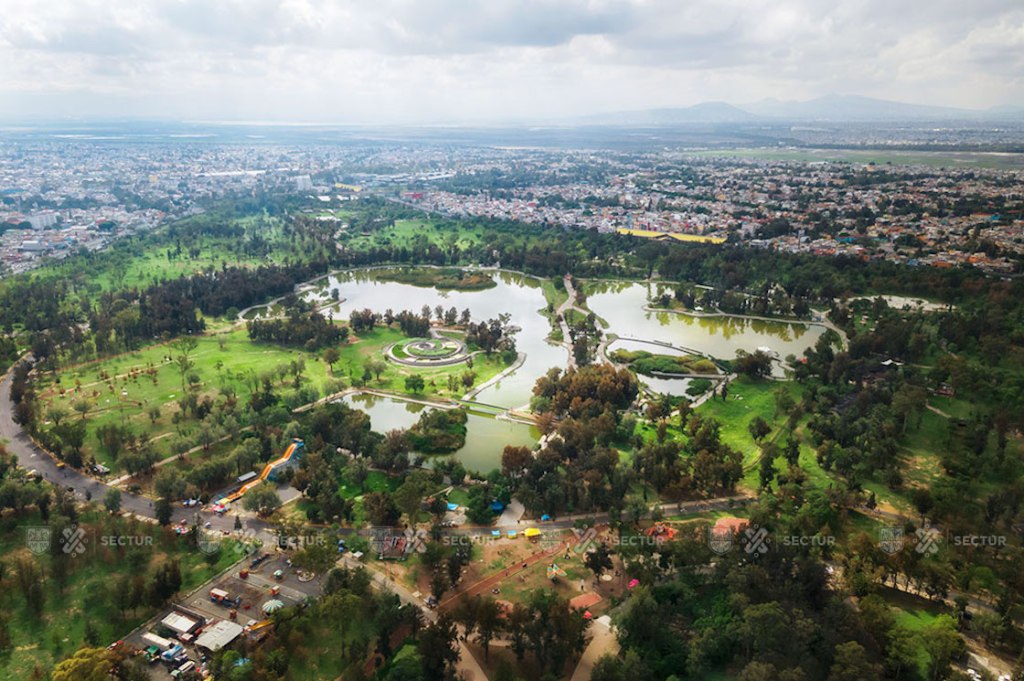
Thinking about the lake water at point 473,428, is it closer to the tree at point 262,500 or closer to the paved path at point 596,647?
the tree at point 262,500

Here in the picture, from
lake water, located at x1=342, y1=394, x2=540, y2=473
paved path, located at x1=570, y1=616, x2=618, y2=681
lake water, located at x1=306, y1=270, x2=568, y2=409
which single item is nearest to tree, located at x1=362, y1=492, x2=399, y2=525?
lake water, located at x1=342, y1=394, x2=540, y2=473

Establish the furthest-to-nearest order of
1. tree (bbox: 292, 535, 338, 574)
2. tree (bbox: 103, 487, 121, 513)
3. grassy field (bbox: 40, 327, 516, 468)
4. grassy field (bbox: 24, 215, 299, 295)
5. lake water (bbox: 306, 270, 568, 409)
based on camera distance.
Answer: grassy field (bbox: 24, 215, 299, 295) → lake water (bbox: 306, 270, 568, 409) → grassy field (bbox: 40, 327, 516, 468) → tree (bbox: 103, 487, 121, 513) → tree (bbox: 292, 535, 338, 574)

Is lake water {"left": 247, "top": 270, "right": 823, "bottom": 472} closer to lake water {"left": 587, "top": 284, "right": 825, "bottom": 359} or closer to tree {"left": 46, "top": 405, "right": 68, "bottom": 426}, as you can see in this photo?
lake water {"left": 587, "top": 284, "right": 825, "bottom": 359}

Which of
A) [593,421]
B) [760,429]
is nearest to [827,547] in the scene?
[760,429]

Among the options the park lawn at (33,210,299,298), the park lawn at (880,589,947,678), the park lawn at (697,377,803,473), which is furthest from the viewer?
the park lawn at (33,210,299,298)

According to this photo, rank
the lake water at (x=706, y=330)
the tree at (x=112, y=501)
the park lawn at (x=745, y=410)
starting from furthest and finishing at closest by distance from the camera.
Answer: the lake water at (x=706, y=330) → the park lawn at (x=745, y=410) → the tree at (x=112, y=501)

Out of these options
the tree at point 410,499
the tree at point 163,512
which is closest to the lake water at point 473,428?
the tree at point 410,499
